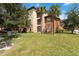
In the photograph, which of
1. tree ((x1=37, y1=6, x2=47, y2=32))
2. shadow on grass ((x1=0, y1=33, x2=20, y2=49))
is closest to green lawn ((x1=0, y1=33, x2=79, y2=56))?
shadow on grass ((x1=0, y1=33, x2=20, y2=49))

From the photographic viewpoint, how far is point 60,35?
Result: 3.66 m

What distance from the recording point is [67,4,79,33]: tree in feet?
11.9

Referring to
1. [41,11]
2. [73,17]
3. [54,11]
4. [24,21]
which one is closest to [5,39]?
[24,21]

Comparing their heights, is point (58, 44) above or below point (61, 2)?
below

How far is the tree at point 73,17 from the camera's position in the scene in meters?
3.62

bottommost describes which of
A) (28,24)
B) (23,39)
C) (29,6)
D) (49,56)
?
(49,56)

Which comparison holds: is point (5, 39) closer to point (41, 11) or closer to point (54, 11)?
point (41, 11)

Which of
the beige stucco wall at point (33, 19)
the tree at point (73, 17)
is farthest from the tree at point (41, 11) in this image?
the tree at point (73, 17)

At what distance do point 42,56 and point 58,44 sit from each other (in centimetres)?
31

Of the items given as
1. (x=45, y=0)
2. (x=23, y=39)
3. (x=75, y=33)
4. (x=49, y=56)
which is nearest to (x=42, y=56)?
(x=49, y=56)

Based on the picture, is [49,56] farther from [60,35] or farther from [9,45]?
[9,45]

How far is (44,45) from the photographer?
362cm

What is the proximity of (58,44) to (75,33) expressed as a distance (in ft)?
1.03

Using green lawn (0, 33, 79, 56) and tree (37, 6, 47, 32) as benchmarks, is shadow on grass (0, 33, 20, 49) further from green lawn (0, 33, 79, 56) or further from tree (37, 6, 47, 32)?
tree (37, 6, 47, 32)
